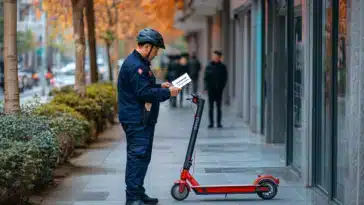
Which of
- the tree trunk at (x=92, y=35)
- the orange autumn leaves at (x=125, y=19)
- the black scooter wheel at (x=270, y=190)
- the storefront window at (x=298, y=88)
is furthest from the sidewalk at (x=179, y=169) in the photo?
the orange autumn leaves at (x=125, y=19)

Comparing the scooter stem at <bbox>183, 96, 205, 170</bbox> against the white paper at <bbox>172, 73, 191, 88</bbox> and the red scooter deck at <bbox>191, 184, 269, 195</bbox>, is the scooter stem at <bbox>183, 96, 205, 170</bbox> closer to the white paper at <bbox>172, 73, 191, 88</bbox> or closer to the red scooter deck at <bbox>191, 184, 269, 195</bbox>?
the red scooter deck at <bbox>191, 184, 269, 195</bbox>

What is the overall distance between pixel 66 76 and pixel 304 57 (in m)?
44.5

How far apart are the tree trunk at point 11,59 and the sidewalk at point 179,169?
1.37 m

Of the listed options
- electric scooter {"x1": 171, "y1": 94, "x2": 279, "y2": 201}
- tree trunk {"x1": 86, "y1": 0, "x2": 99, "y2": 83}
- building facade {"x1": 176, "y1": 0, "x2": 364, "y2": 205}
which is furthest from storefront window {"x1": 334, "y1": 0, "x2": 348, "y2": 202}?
tree trunk {"x1": 86, "y1": 0, "x2": 99, "y2": 83}

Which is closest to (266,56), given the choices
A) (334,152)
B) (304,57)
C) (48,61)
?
(304,57)

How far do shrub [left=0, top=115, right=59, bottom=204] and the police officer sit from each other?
41.1 inches

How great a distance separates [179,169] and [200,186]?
118 inches

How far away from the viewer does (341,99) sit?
28.6 ft

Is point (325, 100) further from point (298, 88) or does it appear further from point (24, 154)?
point (24, 154)

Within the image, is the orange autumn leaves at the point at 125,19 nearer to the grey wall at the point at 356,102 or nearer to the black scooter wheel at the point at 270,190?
the black scooter wheel at the point at 270,190

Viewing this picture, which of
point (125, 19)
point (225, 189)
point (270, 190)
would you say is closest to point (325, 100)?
point (270, 190)

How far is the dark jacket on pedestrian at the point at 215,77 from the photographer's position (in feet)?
62.9

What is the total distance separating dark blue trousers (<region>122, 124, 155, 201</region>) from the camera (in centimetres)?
874

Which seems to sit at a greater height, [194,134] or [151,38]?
[151,38]
